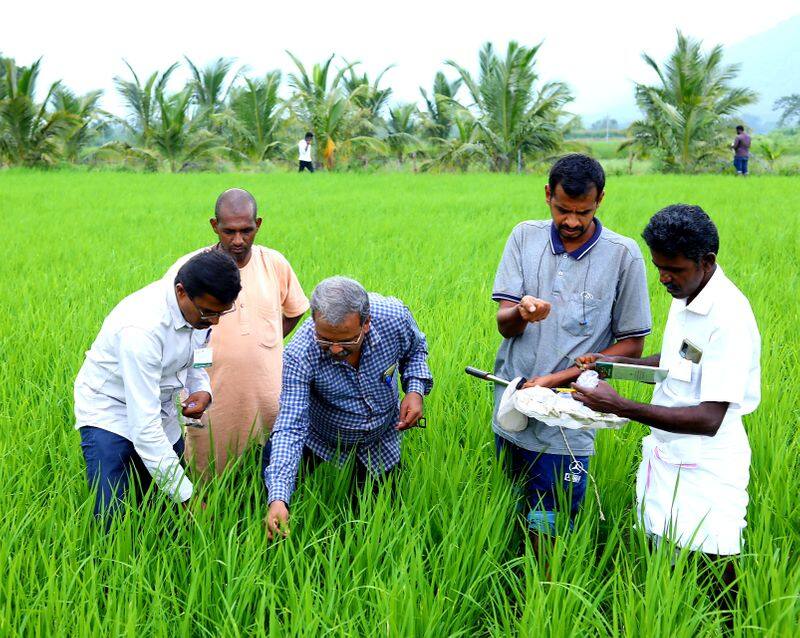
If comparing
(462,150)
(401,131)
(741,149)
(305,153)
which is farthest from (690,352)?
(401,131)

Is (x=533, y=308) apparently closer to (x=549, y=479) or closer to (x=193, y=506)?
(x=549, y=479)

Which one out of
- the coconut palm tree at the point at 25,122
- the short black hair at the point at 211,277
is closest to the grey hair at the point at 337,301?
the short black hair at the point at 211,277

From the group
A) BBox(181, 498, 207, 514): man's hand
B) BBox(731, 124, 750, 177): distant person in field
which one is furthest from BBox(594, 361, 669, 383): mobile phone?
BBox(731, 124, 750, 177): distant person in field

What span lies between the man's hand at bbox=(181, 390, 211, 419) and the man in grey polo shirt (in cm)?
93

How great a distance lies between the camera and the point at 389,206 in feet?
32.8

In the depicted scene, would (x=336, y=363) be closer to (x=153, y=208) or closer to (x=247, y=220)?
(x=247, y=220)

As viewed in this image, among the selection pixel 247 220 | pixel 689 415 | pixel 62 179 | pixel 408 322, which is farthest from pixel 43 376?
pixel 62 179

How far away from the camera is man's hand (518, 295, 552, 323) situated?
190cm

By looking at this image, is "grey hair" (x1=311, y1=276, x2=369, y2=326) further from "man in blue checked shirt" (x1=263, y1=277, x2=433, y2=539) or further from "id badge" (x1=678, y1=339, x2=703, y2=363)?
"id badge" (x1=678, y1=339, x2=703, y2=363)

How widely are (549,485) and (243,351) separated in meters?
1.17

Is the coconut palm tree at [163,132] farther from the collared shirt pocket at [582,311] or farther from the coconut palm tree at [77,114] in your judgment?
the collared shirt pocket at [582,311]

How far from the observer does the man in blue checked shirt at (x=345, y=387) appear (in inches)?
74.2

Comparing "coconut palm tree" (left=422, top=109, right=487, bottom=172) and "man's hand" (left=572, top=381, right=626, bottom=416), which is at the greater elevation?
"coconut palm tree" (left=422, top=109, right=487, bottom=172)

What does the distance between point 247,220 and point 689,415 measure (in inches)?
62.6
